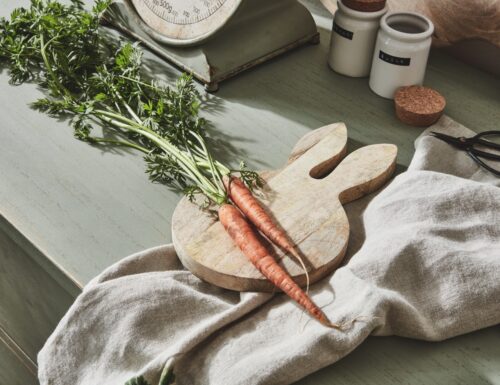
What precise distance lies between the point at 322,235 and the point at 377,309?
0.48ft

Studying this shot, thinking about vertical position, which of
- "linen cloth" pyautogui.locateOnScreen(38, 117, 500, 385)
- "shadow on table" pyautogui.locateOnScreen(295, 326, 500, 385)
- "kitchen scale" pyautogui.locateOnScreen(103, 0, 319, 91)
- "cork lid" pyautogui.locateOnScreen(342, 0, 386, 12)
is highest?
"cork lid" pyautogui.locateOnScreen(342, 0, 386, 12)

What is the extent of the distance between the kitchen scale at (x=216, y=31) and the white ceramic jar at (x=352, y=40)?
10 cm

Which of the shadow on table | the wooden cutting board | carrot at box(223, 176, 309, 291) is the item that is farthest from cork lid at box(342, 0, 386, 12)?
the shadow on table

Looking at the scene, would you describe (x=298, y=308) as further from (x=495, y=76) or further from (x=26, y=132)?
(x=495, y=76)

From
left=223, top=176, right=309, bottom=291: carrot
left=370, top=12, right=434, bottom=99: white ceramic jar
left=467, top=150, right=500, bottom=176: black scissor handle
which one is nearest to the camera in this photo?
left=223, top=176, right=309, bottom=291: carrot

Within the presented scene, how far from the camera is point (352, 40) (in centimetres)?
127

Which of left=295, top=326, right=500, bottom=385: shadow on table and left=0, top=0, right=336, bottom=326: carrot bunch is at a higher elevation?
left=0, top=0, right=336, bottom=326: carrot bunch

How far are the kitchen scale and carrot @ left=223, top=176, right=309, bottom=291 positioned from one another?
34cm

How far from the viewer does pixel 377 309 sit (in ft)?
2.71

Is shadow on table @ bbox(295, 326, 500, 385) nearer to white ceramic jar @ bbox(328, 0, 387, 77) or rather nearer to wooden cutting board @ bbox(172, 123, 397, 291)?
wooden cutting board @ bbox(172, 123, 397, 291)

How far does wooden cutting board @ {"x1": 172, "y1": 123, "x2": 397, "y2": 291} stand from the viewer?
0.90 m

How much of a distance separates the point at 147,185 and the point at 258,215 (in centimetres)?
22

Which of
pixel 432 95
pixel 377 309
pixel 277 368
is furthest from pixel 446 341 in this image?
pixel 432 95

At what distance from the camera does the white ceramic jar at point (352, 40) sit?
4.06ft
